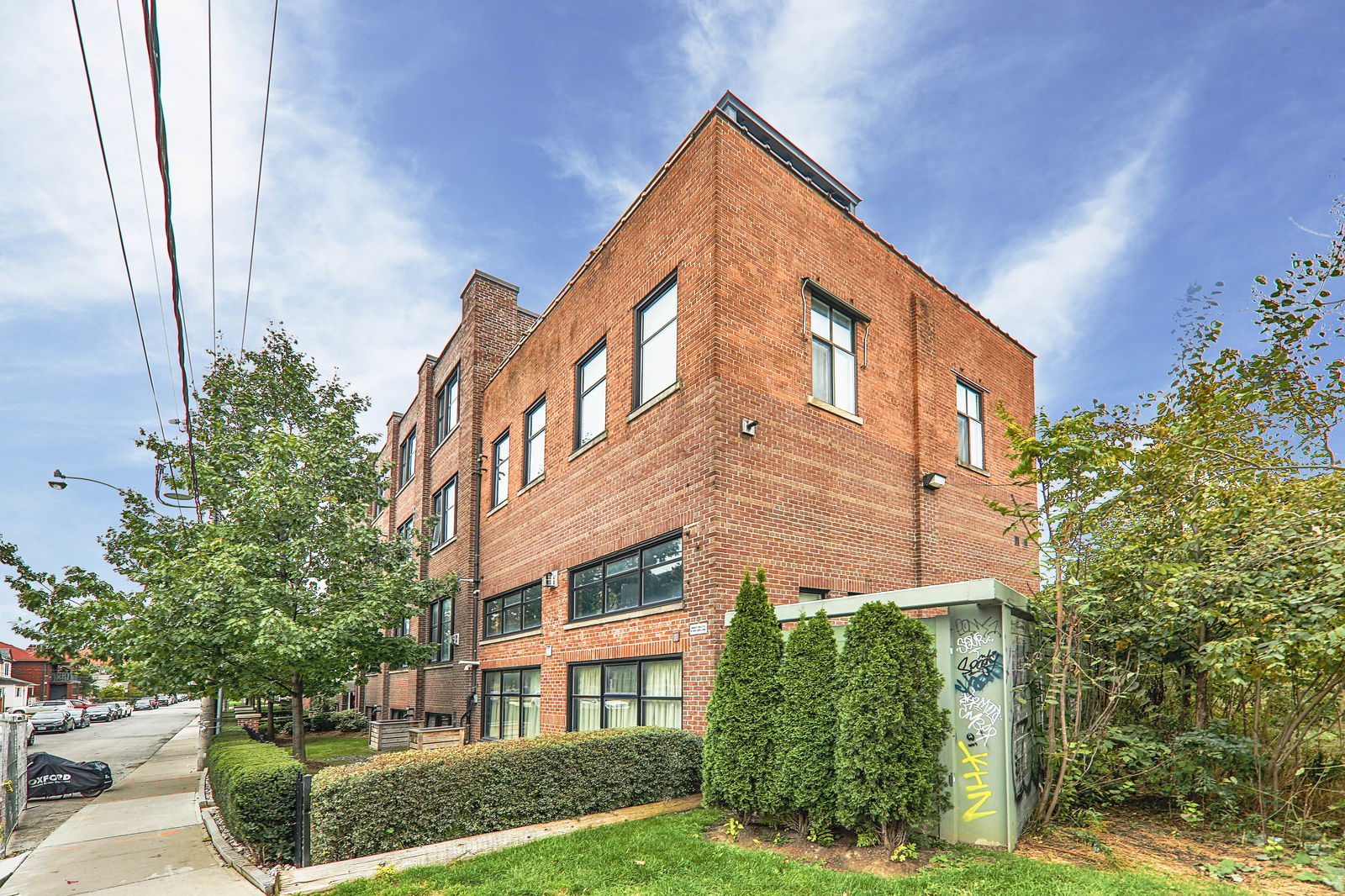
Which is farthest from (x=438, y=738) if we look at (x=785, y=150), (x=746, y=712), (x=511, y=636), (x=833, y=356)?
(x=785, y=150)

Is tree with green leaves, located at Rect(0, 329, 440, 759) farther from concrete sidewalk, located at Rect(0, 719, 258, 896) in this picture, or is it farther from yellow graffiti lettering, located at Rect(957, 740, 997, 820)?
yellow graffiti lettering, located at Rect(957, 740, 997, 820)

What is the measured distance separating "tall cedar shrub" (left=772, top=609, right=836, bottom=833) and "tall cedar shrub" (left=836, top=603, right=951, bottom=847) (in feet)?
0.62

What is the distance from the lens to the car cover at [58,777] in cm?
1598

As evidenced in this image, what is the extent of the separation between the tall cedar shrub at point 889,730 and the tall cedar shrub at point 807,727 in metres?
0.19

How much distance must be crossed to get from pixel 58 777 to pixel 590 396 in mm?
13279

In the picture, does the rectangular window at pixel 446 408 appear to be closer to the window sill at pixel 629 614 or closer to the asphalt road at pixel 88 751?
the window sill at pixel 629 614

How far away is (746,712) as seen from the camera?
8.20m

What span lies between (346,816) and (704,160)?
9.44 meters

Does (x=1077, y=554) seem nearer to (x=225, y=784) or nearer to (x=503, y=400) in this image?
(x=225, y=784)

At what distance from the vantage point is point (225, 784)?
36.0 ft

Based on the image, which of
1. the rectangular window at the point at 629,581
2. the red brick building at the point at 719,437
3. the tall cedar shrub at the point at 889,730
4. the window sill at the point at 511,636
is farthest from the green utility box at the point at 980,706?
the window sill at the point at 511,636

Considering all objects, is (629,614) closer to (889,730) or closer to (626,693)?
(626,693)

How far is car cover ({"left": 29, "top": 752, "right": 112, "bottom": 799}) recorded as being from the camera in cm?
1598

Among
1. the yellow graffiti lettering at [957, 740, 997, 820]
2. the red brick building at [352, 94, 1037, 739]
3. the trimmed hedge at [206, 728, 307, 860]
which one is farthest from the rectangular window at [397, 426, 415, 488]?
Result: the yellow graffiti lettering at [957, 740, 997, 820]
